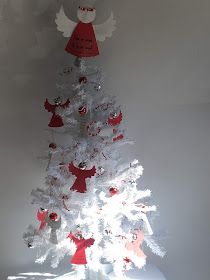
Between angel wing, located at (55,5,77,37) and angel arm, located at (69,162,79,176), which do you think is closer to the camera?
angel arm, located at (69,162,79,176)

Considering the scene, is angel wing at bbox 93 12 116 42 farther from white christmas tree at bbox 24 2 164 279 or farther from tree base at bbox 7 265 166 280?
tree base at bbox 7 265 166 280

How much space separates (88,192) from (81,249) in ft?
0.70

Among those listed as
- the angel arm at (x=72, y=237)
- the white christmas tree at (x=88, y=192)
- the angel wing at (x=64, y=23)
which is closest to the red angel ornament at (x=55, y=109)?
the white christmas tree at (x=88, y=192)

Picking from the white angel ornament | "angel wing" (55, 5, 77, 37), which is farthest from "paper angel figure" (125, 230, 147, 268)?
"angel wing" (55, 5, 77, 37)

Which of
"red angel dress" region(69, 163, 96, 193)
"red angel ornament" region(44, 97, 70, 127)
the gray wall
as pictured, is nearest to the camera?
"red angel dress" region(69, 163, 96, 193)

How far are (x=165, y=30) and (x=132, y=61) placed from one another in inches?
8.3

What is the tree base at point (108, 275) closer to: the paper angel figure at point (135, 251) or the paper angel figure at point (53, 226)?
the paper angel figure at point (135, 251)

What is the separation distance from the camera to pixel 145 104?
1874mm

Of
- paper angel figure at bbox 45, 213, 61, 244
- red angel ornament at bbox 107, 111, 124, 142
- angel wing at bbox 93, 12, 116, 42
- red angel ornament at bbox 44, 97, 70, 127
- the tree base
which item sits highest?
angel wing at bbox 93, 12, 116, 42

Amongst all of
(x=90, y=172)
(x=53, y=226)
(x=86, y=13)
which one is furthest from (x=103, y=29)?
(x=53, y=226)

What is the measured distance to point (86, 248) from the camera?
148 centimetres

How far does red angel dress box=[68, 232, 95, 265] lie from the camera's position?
1.45 meters

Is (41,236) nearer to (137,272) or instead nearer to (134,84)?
(137,272)

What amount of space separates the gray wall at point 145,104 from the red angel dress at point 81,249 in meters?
0.44
